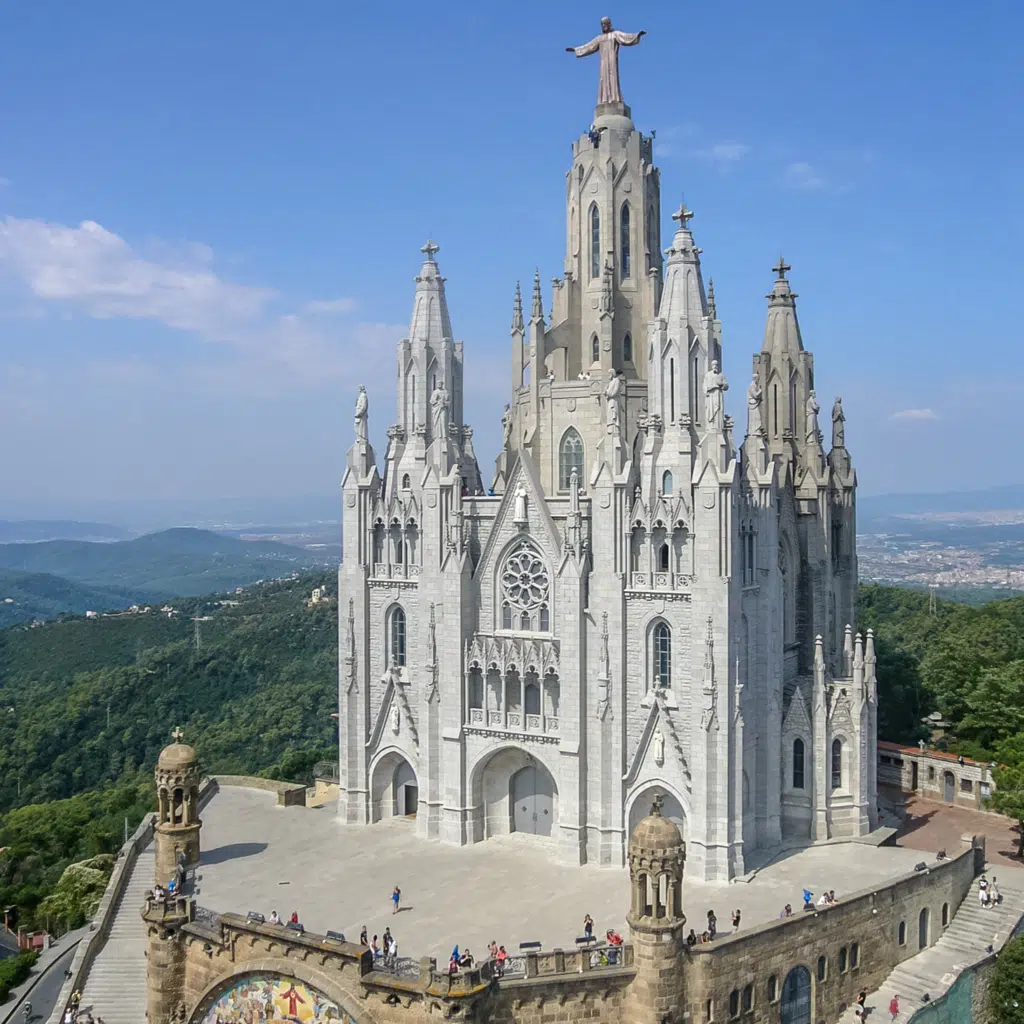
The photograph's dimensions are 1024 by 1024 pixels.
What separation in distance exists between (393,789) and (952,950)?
18616 mm

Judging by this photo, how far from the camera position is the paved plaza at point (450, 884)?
96.4 feet

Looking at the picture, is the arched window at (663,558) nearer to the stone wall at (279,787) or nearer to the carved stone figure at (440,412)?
the carved stone figure at (440,412)

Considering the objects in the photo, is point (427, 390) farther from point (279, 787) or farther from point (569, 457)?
point (279, 787)

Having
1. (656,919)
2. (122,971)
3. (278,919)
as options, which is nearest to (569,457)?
(656,919)

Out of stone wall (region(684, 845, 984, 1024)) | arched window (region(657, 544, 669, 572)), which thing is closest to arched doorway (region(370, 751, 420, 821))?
arched window (region(657, 544, 669, 572))

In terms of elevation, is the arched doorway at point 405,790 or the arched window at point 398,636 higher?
the arched window at point 398,636

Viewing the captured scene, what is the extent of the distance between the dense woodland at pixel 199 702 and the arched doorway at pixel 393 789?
12855 mm

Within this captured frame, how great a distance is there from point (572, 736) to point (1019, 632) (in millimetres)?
35817

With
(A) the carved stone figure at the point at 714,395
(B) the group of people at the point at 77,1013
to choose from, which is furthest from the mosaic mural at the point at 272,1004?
(A) the carved stone figure at the point at 714,395

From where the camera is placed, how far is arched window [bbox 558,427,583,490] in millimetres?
37781

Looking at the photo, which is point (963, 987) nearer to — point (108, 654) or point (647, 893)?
point (647, 893)

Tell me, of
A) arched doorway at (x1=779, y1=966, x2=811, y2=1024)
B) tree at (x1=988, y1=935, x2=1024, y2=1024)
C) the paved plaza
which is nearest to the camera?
arched doorway at (x1=779, y1=966, x2=811, y2=1024)

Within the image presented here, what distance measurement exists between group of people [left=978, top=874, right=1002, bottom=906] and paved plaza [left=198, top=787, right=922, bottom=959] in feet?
6.23

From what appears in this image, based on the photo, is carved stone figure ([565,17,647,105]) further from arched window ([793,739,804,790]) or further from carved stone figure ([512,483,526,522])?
arched window ([793,739,804,790])
